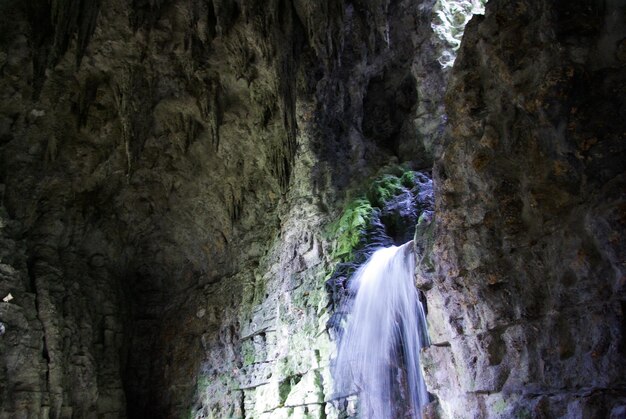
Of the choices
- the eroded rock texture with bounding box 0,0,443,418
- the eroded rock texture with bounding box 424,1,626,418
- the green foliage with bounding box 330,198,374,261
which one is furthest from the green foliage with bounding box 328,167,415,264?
the eroded rock texture with bounding box 424,1,626,418

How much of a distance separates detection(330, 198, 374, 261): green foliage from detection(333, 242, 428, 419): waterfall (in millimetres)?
694

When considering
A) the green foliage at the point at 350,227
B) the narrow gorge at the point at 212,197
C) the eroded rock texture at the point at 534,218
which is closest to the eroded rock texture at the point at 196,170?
the narrow gorge at the point at 212,197

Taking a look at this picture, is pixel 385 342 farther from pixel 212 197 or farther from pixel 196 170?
pixel 196 170

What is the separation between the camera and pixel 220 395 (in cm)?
909

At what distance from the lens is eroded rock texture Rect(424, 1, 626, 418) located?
2.52 m

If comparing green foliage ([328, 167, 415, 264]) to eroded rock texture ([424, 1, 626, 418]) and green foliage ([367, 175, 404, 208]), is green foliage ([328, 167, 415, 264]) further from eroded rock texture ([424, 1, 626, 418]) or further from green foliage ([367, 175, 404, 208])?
eroded rock texture ([424, 1, 626, 418])

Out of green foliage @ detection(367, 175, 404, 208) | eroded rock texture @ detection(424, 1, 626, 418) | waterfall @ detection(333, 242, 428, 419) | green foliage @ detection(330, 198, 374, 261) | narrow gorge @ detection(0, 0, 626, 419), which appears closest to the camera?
eroded rock texture @ detection(424, 1, 626, 418)

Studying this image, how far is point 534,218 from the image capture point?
9.58ft

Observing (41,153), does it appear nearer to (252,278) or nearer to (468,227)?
(252,278)

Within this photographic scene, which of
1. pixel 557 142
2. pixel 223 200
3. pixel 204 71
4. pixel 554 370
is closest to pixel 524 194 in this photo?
pixel 557 142

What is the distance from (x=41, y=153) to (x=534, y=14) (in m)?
8.96

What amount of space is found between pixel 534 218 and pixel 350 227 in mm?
4817

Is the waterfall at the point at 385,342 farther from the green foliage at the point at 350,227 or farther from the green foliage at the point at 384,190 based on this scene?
the green foliage at the point at 384,190

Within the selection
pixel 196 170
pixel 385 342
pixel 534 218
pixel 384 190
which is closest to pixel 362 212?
pixel 384 190
